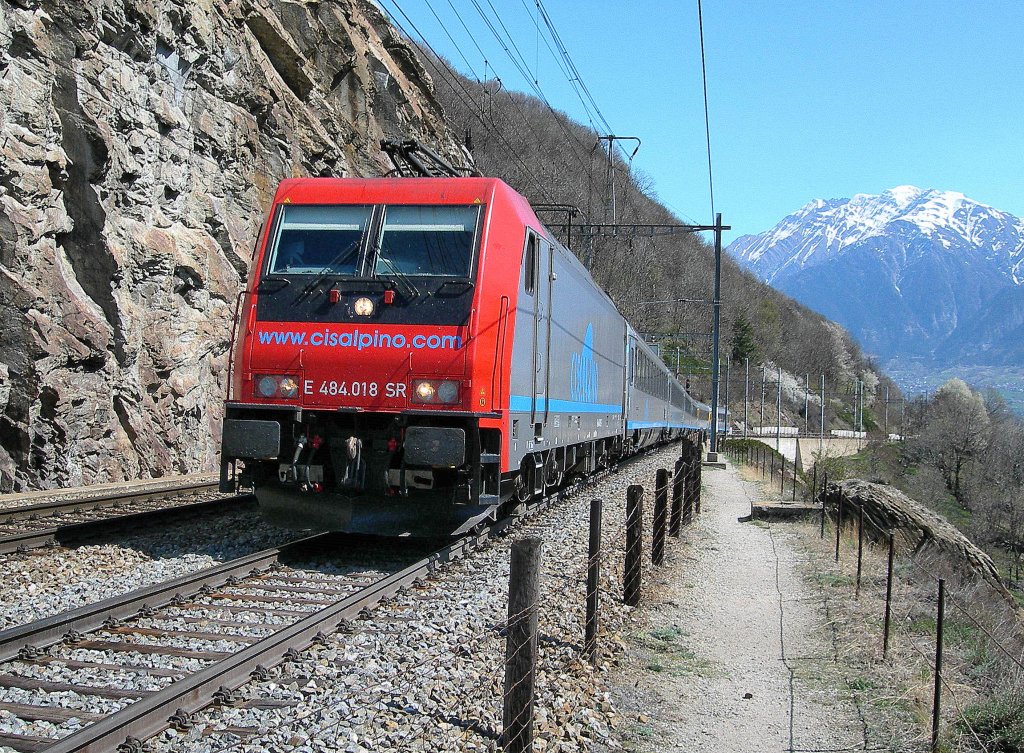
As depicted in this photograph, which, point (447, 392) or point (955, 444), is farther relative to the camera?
point (955, 444)

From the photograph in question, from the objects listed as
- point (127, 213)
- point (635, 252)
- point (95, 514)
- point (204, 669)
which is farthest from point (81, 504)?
point (635, 252)

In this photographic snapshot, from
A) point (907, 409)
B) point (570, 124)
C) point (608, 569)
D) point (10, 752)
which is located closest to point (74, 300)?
point (608, 569)

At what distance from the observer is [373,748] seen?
446cm

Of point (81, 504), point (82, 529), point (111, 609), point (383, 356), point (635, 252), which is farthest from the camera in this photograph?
point (635, 252)

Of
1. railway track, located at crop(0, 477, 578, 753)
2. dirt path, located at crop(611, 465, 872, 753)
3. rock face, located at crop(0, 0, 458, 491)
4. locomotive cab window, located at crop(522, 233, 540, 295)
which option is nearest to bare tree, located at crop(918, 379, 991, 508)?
rock face, located at crop(0, 0, 458, 491)

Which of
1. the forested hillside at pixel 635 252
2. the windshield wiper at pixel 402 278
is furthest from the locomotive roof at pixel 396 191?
the forested hillside at pixel 635 252

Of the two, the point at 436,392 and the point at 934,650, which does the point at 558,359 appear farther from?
the point at 934,650

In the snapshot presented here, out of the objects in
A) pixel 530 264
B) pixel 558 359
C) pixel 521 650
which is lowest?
pixel 521 650

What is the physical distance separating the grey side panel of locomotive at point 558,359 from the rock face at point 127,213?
863 cm

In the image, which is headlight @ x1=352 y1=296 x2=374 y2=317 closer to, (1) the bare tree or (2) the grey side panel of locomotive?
(2) the grey side panel of locomotive

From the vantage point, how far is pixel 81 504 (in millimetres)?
11656

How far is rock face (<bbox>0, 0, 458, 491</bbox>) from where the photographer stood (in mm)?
15125

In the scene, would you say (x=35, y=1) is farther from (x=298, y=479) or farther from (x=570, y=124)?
(x=570, y=124)

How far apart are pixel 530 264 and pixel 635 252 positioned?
40.9 metres
